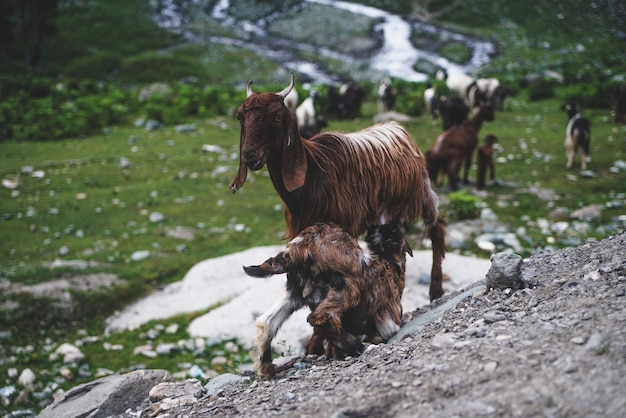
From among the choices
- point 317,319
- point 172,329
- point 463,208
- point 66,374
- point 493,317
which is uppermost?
point 493,317

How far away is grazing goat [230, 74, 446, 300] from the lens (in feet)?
15.3

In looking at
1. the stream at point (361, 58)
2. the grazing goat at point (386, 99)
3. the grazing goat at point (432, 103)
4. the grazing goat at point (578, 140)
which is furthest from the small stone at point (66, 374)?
the stream at point (361, 58)

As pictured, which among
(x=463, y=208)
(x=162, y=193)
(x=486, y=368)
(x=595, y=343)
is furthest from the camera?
(x=162, y=193)

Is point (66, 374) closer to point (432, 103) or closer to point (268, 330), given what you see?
point (268, 330)

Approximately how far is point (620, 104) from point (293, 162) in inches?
678

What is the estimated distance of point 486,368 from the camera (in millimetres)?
3166

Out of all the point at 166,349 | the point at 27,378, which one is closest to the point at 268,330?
the point at 166,349

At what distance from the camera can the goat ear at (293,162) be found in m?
4.84

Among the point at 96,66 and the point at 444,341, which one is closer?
the point at 444,341

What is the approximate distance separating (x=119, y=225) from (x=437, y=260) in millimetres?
8220

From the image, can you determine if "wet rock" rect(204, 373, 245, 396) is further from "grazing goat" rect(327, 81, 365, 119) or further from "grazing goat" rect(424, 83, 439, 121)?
"grazing goat" rect(327, 81, 365, 119)

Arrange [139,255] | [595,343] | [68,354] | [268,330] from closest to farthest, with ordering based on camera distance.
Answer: [595,343] < [268,330] < [68,354] < [139,255]

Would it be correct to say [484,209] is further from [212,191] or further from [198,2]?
[198,2]

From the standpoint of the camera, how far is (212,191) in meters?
14.8
